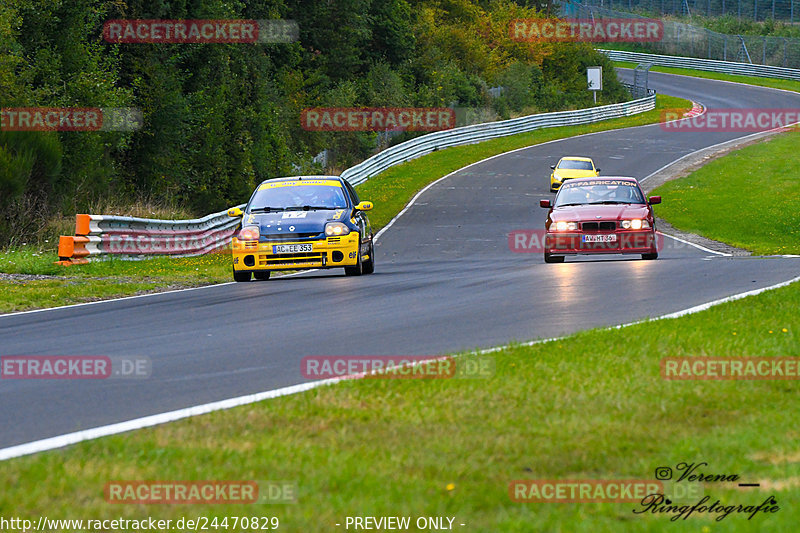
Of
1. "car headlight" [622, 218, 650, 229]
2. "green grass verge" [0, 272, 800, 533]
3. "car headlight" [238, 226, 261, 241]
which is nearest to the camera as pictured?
"green grass verge" [0, 272, 800, 533]

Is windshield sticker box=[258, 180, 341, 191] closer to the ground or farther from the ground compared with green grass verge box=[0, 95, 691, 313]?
farther from the ground

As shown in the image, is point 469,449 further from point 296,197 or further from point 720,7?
point 720,7

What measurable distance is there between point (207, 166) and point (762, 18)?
265ft

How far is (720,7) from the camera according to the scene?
355 feet

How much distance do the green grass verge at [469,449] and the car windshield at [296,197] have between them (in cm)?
1074

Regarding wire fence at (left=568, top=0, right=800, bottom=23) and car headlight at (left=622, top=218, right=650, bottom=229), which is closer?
car headlight at (left=622, top=218, right=650, bottom=229)

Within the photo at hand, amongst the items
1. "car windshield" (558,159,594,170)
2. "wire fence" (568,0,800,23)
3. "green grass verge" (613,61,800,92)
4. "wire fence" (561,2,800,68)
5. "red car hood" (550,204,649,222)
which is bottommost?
"red car hood" (550,204,649,222)

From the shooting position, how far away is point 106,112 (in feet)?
93.8

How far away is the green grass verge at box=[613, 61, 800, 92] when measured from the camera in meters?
85.4

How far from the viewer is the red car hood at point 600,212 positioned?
19.6m

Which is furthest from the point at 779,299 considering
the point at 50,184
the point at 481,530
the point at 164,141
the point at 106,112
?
the point at 164,141

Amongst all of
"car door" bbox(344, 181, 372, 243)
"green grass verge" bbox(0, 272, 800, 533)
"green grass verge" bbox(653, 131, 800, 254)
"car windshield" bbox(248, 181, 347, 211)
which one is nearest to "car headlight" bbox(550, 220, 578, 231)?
"car door" bbox(344, 181, 372, 243)

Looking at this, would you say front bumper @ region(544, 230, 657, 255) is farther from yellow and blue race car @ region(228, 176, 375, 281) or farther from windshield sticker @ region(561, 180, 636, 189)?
yellow and blue race car @ region(228, 176, 375, 281)

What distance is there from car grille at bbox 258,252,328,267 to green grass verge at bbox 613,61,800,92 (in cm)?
7155
